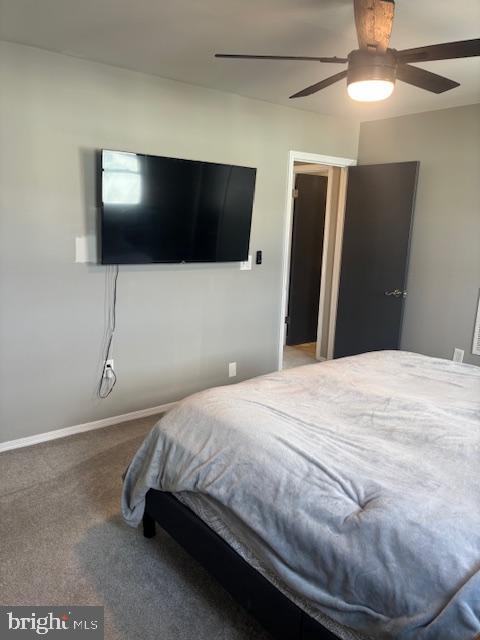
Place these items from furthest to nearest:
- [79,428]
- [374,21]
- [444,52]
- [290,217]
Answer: [290,217], [79,428], [374,21], [444,52]

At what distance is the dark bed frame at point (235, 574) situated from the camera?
4.87 feet

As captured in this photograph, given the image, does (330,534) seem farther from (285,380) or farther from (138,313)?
(138,313)

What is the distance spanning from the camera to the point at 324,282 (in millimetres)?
5340

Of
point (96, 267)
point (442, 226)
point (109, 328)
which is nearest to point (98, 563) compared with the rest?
point (109, 328)

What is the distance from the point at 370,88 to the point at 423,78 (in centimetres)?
32

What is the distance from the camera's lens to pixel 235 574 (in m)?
1.70

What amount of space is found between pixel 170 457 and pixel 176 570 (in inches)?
21.9

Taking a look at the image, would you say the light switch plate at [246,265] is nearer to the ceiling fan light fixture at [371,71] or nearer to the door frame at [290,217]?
the door frame at [290,217]

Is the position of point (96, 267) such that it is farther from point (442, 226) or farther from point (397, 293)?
point (442, 226)

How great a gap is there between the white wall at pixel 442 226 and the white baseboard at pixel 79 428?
238 cm

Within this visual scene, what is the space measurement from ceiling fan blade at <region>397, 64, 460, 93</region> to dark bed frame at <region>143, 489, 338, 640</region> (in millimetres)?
2125

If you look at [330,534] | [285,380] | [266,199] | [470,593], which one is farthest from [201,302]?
[470,593]

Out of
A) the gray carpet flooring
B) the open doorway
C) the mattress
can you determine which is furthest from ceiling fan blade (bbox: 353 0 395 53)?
the open doorway

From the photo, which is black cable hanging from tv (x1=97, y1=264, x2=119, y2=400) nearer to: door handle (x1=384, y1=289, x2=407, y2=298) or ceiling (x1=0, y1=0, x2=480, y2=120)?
ceiling (x1=0, y1=0, x2=480, y2=120)
